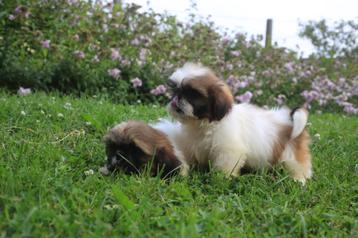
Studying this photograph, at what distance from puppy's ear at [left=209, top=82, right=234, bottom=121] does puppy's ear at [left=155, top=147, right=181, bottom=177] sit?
1.56 feet

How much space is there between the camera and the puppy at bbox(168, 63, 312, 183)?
12.0ft

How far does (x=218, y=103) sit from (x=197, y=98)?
7.0 inches

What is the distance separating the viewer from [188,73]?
3.76m

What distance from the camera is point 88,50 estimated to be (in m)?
8.12

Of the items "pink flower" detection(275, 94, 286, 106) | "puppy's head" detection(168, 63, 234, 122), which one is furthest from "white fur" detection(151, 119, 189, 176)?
"pink flower" detection(275, 94, 286, 106)

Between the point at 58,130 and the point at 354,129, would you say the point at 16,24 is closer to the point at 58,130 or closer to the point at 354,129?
the point at 58,130

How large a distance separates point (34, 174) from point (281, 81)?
26.2 feet

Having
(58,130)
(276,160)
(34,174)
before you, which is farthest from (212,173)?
(58,130)

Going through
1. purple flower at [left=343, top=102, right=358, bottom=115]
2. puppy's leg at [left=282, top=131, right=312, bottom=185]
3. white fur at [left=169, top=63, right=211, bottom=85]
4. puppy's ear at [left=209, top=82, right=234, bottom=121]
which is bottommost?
purple flower at [left=343, top=102, right=358, bottom=115]

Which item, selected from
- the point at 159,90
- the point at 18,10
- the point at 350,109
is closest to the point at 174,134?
the point at 159,90

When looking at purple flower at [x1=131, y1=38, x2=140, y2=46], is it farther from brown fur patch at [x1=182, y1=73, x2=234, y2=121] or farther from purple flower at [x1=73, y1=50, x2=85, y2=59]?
brown fur patch at [x1=182, y1=73, x2=234, y2=121]

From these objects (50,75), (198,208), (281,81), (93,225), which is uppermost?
(93,225)

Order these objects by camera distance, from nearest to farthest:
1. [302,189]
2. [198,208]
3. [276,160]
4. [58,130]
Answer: [198,208]
[302,189]
[276,160]
[58,130]

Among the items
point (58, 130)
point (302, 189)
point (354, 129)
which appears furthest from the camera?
point (354, 129)
